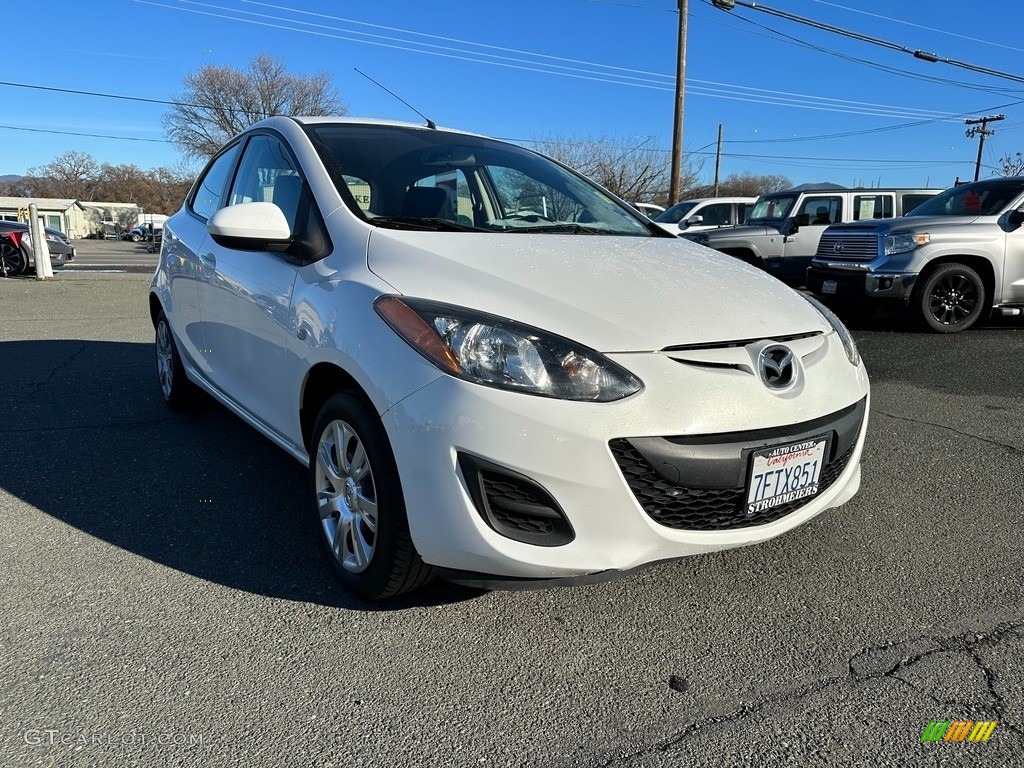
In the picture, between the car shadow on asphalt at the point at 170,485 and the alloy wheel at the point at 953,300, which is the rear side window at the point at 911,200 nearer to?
the alloy wheel at the point at 953,300

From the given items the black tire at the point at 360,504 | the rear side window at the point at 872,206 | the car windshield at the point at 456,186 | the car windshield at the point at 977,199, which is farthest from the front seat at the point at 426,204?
the rear side window at the point at 872,206

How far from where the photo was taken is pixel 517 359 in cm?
210

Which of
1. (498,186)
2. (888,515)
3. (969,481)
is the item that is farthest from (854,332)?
(498,186)

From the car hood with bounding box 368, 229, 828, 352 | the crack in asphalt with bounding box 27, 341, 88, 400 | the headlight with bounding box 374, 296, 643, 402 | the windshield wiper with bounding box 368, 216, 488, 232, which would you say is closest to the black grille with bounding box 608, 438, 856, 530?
the headlight with bounding box 374, 296, 643, 402

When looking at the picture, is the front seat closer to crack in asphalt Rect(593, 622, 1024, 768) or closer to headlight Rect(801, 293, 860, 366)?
headlight Rect(801, 293, 860, 366)

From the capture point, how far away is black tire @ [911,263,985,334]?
26.6ft

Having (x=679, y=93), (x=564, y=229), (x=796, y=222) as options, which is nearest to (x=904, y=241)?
(x=796, y=222)

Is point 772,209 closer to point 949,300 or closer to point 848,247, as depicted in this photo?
point 848,247

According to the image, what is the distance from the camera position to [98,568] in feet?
9.02

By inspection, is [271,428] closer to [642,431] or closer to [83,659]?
[83,659]

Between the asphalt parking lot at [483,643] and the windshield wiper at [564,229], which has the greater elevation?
the windshield wiper at [564,229]

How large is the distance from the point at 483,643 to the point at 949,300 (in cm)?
785

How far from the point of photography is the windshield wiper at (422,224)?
9.15 feet

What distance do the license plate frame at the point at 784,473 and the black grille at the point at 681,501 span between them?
0.03 metres
